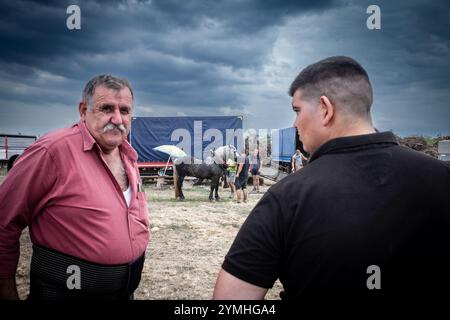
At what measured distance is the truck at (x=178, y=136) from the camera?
18141 mm

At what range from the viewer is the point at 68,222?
197 cm

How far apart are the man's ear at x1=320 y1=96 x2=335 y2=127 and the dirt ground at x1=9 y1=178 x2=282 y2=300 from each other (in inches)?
144

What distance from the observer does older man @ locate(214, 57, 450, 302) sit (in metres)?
1.16

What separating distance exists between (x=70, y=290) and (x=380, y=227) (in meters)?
1.92

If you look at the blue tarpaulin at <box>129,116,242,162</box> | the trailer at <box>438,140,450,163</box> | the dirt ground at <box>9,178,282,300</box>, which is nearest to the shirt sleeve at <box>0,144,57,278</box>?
the dirt ground at <box>9,178,282,300</box>

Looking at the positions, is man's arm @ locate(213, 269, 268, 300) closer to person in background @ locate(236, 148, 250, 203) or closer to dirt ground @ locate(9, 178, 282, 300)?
dirt ground @ locate(9, 178, 282, 300)

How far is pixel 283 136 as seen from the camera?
25078 mm

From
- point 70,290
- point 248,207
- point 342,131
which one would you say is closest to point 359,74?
point 342,131

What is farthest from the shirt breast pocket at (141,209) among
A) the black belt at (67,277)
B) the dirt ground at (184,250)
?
the dirt ground at (184,250)

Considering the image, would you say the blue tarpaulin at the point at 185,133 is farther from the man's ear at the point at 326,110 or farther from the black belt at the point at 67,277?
the man's ear at the point at 326,110

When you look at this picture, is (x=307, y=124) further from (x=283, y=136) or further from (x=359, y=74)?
(x=283, y=136)

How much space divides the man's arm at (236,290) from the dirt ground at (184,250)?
3.37m

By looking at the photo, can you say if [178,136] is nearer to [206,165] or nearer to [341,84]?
[206,165]

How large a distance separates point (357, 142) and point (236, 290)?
81 cm
